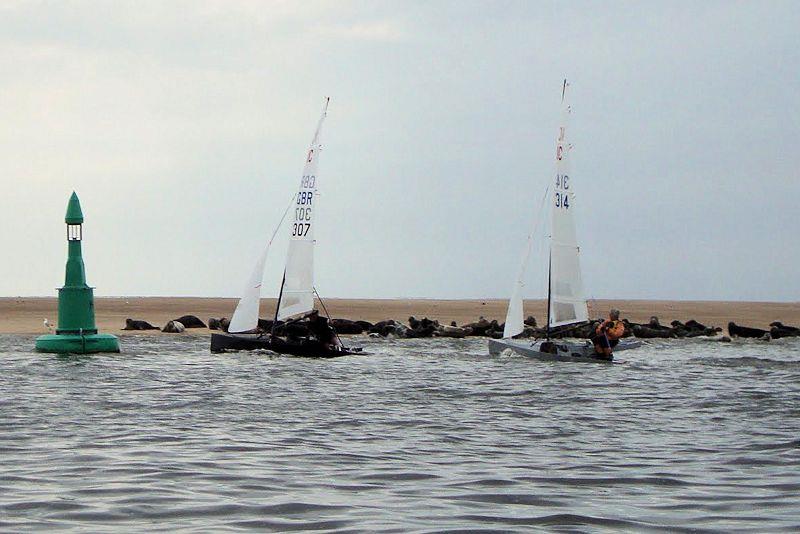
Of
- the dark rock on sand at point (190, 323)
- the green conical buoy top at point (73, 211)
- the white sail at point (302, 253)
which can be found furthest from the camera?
the dark rock on sand at point (190, 323)

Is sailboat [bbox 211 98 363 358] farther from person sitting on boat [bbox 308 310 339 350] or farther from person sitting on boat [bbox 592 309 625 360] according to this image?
person sitting on boat [bbox 592 309 625 360]

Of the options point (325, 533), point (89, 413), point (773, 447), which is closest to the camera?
point (325, 533)

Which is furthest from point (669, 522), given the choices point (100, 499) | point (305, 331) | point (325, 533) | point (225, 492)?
point (305, 331)

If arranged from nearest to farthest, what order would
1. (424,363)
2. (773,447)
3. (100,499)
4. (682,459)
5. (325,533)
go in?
(325,533) < (100,499) < (682,459) < (773,447) < (424,363)

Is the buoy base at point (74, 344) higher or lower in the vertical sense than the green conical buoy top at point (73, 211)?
lower

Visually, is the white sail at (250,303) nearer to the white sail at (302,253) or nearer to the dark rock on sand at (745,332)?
the white sail at (302,253)

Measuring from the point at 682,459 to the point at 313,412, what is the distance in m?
7.38

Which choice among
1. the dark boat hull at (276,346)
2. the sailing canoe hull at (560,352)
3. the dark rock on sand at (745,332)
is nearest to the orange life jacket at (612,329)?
the sailing canoe hull at (560,352)

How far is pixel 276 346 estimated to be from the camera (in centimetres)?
3606

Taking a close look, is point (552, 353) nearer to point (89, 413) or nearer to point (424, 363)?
point (424, 363)

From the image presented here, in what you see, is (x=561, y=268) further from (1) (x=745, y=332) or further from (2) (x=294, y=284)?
(1) (x=745, y=332)

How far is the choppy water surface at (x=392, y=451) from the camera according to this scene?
34.2 feet

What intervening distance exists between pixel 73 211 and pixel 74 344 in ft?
12.8

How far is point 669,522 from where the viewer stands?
10.2 meters
